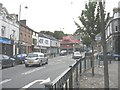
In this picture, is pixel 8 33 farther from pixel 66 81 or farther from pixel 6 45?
pixel 66 81

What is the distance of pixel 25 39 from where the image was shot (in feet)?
170

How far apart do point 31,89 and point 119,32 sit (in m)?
40.5

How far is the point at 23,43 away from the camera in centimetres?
4944

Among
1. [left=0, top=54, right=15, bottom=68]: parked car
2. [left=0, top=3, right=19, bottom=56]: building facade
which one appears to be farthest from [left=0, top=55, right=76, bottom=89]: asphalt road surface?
[left=0, top=3, right=19, bottom=56]: building facade

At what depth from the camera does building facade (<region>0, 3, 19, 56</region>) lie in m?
37.8

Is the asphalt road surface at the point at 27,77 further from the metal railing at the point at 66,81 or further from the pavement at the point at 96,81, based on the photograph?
the pavement at the point at 96,81

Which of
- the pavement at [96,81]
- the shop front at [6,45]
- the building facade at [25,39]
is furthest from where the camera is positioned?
the building facade at [25,39]

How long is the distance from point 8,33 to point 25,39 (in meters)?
11.4

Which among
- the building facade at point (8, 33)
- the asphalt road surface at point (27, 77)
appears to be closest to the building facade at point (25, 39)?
the building facade at point (8, 33)

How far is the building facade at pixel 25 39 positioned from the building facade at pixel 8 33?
285 centimetres

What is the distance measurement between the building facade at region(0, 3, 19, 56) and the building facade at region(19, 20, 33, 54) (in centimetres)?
285

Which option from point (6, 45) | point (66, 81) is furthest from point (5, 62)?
point (66, 81)

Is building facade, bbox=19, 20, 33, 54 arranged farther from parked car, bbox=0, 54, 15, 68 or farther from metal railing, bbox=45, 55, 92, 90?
metal railing, bbox=45, 55, 92, 90

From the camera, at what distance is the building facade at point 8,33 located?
37.8 metres
